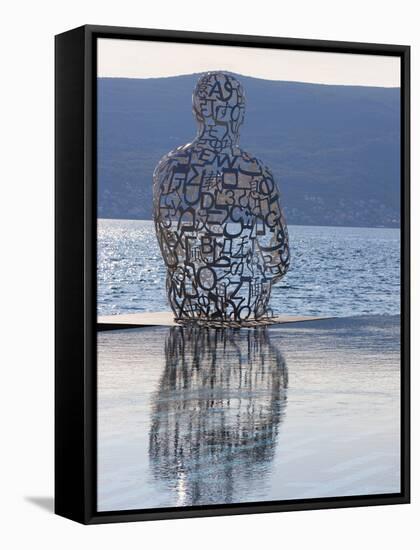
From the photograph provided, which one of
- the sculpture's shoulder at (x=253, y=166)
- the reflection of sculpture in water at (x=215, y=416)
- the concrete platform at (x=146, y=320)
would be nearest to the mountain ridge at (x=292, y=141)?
the sculpture's shoulder at (x=253, y=166)

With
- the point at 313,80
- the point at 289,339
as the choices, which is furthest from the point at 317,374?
the point at 313,80

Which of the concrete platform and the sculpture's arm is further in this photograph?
the sculpture's arm

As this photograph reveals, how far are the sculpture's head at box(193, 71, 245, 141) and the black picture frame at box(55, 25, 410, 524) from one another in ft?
0.76

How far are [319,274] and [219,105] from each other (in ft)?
3.94

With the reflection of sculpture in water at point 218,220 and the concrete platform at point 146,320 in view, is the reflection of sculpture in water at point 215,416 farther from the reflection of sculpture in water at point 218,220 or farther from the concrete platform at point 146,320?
the reflection of sculpture in water at point 218,220

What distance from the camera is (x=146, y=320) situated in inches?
375

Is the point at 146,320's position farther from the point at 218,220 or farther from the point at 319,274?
the point at 319,274

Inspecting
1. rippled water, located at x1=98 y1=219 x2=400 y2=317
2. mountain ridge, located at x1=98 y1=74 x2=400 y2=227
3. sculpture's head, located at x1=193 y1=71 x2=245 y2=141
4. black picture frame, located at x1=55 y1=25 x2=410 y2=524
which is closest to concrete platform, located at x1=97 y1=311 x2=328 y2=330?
rippled water, located at x1=98 y1=219 x2=400 y2=317

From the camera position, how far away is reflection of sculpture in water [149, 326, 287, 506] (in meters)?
9.30

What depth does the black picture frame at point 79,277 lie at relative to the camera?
9.04 metres

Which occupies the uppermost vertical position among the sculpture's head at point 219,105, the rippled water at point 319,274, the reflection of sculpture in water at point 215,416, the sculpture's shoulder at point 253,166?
the sculpture's head at point 219,105

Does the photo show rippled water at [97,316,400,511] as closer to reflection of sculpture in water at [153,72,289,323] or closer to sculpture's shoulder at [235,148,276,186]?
reflection of sculpture in water at [153,72,289,323]

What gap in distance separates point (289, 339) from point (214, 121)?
1.39 meters

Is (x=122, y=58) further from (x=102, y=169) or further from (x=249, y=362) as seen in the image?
(x=249, y=362)
